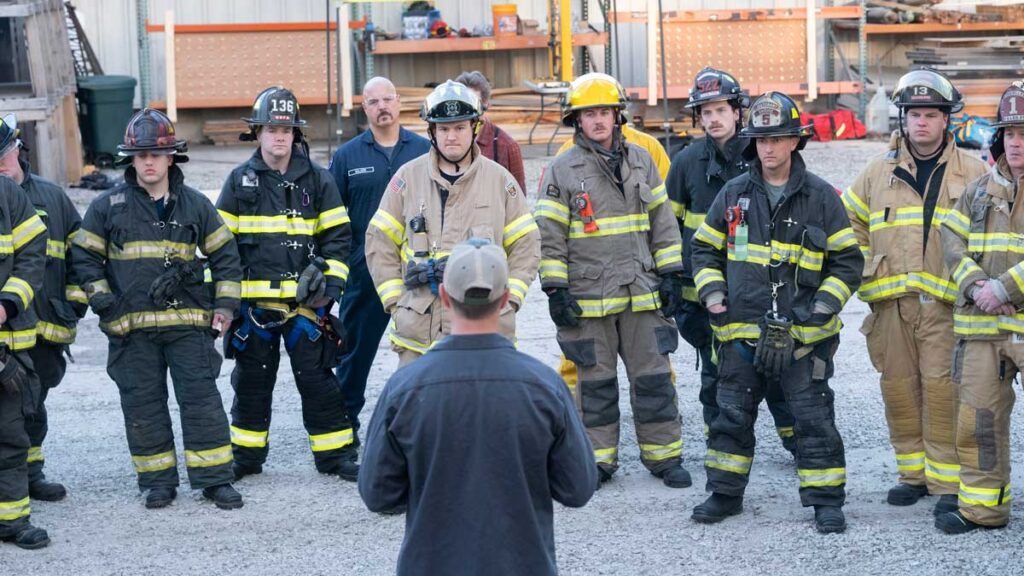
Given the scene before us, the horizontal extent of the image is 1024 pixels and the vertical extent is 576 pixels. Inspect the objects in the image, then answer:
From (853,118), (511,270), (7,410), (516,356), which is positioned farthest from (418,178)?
(853,118)

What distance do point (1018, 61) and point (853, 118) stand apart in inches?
100

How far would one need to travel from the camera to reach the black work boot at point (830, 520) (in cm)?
636

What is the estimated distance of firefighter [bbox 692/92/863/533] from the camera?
643cm

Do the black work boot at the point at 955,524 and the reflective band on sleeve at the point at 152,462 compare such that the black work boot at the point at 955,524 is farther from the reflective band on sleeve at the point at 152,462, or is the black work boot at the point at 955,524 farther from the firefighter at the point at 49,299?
the firefighter at the point at 49,299

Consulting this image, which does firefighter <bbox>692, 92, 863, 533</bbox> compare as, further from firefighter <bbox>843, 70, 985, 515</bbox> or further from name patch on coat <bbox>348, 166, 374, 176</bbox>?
name patch on coat <bbox>348, 166, 374, 176</bbox>

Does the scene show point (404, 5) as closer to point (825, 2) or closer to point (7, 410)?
point (825, 2)

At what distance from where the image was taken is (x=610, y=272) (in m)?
7.09

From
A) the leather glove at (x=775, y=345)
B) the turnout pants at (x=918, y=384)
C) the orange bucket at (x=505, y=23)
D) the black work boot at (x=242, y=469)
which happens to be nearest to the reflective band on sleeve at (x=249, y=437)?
the black work boot at (x=242, y=469)

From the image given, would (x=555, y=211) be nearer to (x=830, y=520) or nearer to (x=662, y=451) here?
(x=662, y=451)

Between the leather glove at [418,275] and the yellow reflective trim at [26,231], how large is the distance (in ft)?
5.63

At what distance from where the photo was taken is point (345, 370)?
316 inches

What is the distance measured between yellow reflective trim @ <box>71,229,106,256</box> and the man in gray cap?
11.0 feet

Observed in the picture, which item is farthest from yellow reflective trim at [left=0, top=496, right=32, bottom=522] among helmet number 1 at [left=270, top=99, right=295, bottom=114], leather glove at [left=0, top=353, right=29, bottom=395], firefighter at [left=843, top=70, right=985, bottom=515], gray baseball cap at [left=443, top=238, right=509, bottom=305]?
firefighter at [left=843, top=70, right=985, bottom=515]

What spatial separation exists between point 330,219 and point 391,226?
63 cm
